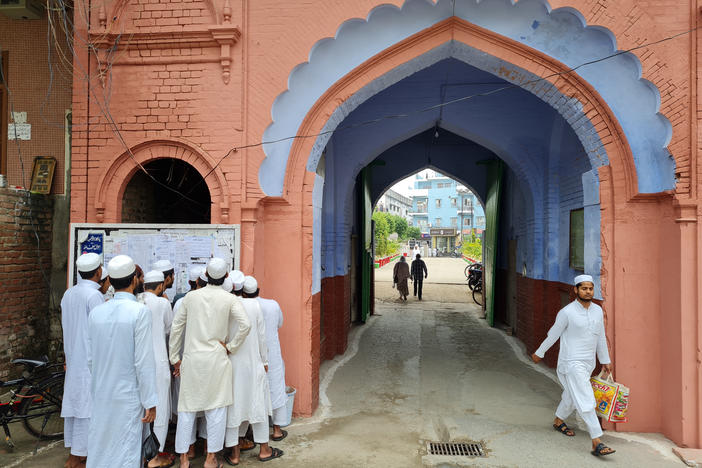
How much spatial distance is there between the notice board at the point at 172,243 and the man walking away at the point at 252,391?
0.83 metres

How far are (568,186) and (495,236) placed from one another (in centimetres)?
313

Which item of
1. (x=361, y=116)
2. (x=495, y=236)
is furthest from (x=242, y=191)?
(x=495, y=236)

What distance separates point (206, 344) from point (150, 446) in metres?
0.94

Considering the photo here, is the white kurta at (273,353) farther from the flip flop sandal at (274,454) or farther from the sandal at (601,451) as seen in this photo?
the sandal at (601,451)

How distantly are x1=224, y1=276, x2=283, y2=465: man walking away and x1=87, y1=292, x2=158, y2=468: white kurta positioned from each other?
0.86 metres

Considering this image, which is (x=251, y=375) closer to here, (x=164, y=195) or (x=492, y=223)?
(x=164, y=195)

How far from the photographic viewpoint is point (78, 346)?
3.41 m

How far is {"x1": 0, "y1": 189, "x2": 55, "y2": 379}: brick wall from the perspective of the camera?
199 inches

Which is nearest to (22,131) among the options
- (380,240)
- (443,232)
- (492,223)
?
(492,223)

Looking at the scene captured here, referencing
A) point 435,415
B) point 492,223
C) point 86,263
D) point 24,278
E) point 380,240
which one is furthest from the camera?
point 380,240

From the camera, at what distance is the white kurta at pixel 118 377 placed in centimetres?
280

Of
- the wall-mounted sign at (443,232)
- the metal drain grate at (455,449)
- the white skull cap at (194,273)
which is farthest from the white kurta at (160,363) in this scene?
the wall-mounted sign at (443,232)

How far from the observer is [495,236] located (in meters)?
9.12

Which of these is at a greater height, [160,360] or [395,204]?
[395,204]
